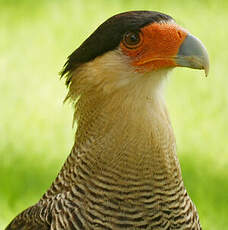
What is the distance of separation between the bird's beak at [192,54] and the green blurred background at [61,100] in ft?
7.48

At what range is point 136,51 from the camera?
2.65 meters

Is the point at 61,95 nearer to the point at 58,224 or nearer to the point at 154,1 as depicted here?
the point at 154,1

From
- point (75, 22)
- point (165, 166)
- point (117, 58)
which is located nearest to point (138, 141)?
point (165, 166)

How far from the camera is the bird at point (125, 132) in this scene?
262cm

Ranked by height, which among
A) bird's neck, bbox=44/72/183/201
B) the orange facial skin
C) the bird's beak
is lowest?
bird's neck, bbox=44/72/183/201

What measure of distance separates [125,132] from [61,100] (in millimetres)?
3278

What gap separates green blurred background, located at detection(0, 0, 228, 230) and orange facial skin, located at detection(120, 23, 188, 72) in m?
2.26

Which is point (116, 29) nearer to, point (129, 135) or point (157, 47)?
point (157, 47)

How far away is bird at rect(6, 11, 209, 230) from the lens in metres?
2.62

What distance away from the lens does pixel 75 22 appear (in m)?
7.04

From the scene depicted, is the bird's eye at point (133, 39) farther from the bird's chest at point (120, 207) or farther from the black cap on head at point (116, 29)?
the bird's chest at point (120, 207)

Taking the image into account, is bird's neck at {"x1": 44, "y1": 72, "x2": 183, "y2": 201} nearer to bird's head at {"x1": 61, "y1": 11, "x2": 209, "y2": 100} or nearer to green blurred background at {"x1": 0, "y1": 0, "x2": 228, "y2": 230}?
bird's head at {"x1": 61, "y1": 11, "x2": 209, "y2": 100}

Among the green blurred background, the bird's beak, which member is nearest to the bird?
the bird's beak

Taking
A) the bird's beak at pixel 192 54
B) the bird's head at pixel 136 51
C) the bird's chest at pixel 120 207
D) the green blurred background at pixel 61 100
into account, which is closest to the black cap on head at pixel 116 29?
the bird's head at pixel 136 51
